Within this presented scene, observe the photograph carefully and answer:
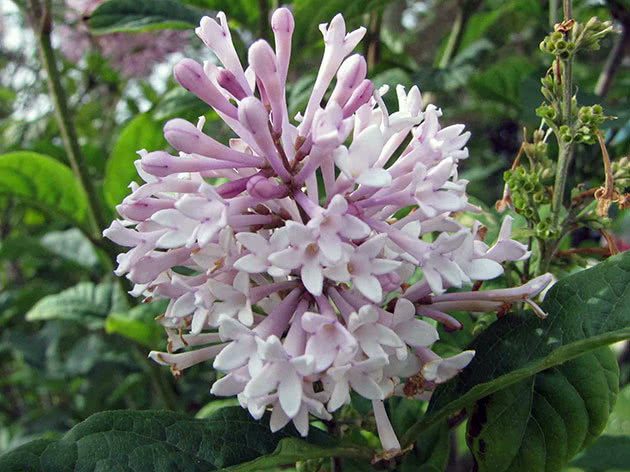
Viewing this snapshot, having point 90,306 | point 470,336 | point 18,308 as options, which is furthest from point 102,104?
point 470,336

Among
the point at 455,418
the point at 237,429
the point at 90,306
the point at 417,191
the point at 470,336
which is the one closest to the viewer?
the point at 417,191

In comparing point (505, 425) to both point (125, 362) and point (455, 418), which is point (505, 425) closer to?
point (455, 418)

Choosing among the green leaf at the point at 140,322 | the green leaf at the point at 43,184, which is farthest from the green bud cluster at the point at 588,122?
the green leaf at the point at 43,184

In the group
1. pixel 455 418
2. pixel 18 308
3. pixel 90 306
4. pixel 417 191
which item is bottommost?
pixel 18 308

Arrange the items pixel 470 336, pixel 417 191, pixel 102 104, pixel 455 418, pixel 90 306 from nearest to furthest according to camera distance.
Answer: pixel 417 191
pixel 455 418
pixel 470 336
pixel 90 306
pixel 102 104

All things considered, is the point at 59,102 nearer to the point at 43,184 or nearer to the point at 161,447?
the point at 43,184

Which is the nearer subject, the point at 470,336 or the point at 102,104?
the point at 470,336

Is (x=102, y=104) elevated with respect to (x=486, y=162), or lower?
elevated

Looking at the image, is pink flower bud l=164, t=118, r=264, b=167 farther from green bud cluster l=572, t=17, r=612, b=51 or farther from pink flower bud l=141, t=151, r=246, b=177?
green bud cluster l=572, t=17, r=612, b=51
